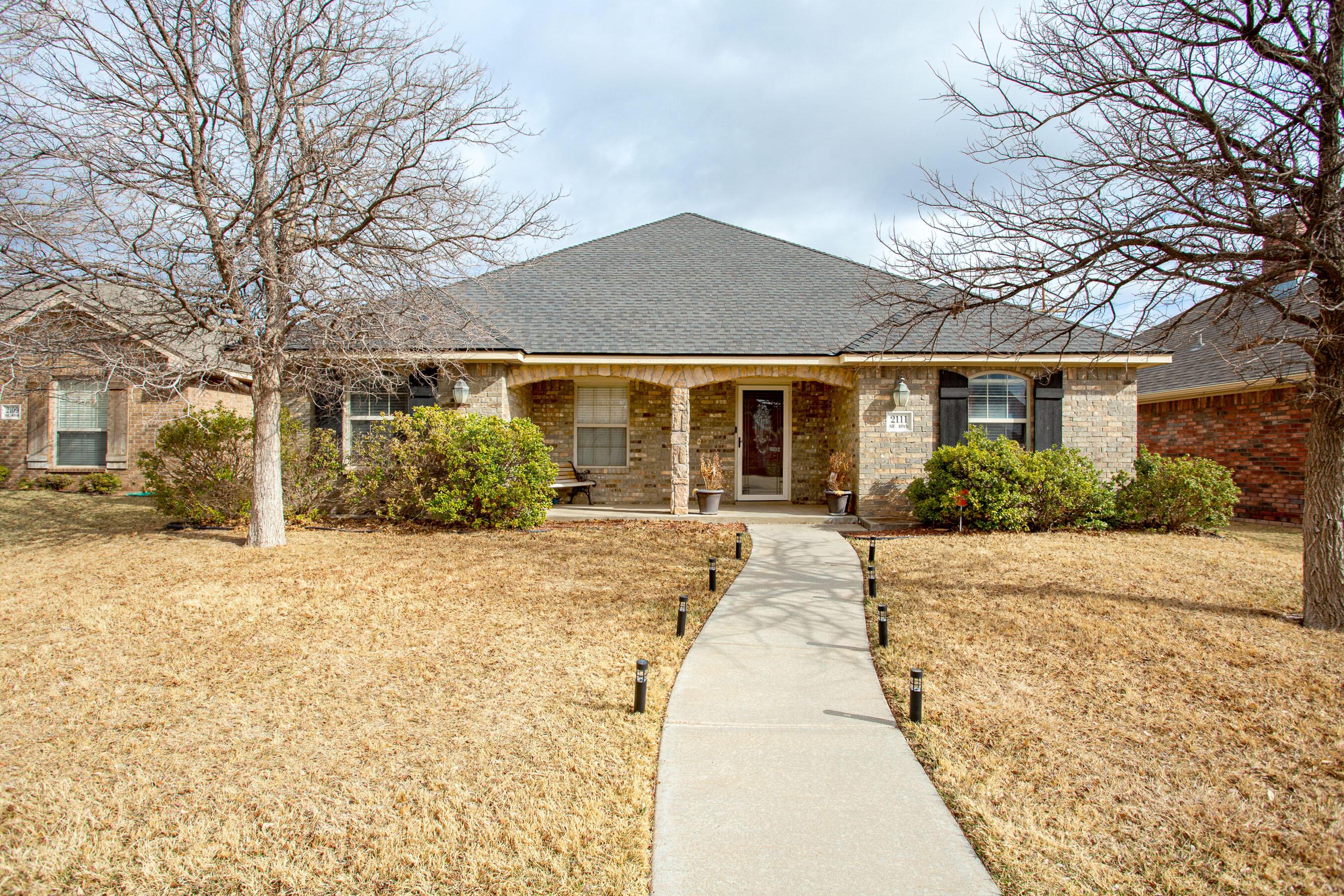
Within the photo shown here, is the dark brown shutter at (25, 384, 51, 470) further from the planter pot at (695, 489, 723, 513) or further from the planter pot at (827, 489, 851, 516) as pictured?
the planter pot at (827, 489, 851, 516)

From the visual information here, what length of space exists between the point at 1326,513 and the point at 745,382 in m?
9.14

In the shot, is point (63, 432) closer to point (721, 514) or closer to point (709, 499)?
point (709, 499)

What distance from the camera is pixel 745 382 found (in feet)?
45.8

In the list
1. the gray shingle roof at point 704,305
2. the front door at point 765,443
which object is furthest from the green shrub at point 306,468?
the front door at point 765,443

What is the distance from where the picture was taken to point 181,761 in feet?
11.6

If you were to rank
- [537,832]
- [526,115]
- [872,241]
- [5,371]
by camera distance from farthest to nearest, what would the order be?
1. [526,115]
2. [5,371]
3. [872,241]
4. [537,832]

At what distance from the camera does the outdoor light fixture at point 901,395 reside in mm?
11625

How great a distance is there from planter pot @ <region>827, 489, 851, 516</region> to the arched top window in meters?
2.65

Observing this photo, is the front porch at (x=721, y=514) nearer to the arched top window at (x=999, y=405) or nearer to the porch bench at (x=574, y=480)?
the porch bench at (x=574, y=480)

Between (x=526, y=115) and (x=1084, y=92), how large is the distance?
6.39 m

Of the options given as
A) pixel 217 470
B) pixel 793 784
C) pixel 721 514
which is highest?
pixel 217 470

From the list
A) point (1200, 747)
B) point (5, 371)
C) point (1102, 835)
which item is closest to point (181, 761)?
point (1102, 835)

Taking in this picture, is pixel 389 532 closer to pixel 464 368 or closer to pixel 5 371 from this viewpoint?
pixel 464 368

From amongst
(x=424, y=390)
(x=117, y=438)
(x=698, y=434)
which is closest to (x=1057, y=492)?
(x=698, y=434)
